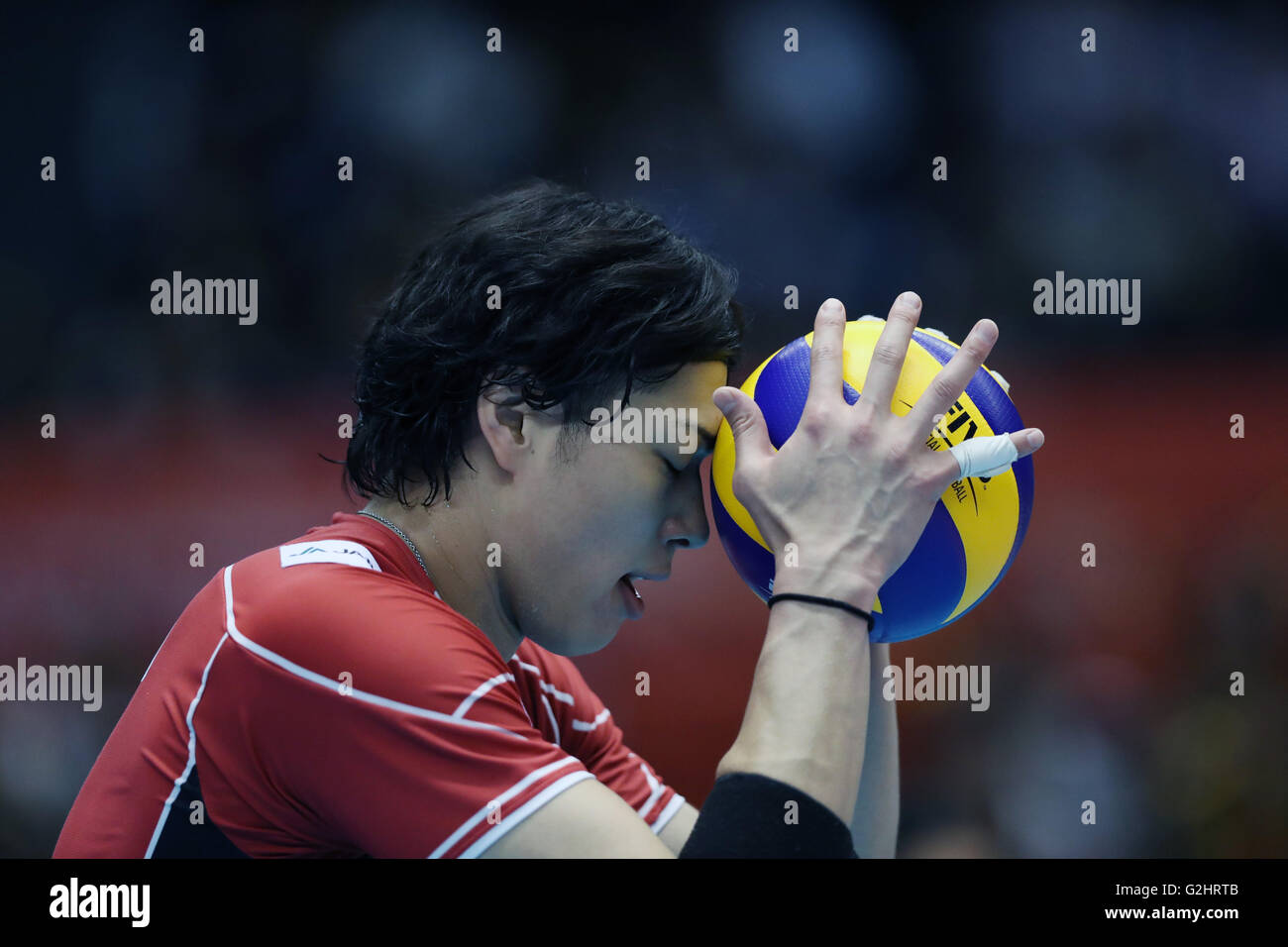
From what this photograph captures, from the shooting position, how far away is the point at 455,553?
2.36 metres

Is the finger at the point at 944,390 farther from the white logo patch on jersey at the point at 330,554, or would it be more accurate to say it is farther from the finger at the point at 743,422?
the white logo patch on jersey at the point at 330,554

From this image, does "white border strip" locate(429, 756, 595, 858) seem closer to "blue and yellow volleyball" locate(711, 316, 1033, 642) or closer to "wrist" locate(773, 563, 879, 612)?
"wrist" locate(773, 563, 879, 612)

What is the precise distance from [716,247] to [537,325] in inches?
147

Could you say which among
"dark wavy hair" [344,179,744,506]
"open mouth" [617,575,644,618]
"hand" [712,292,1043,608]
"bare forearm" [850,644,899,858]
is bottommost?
"bare forearm" [850,644,899,858]

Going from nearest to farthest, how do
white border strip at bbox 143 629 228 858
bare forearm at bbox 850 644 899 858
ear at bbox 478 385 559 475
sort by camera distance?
white border strip at bbox 143 629 228 858
ear at bbox 478 385 559 475
bare forearm at bbox 850 644 899 858

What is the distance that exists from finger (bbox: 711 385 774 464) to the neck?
571 millimetres

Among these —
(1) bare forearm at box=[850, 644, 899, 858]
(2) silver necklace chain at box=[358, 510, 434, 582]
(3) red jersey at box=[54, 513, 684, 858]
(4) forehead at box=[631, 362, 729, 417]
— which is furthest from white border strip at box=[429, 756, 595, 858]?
(1) bare forearm at box=[850, 644, 899, 858]

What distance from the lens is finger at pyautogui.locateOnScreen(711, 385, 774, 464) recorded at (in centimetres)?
218

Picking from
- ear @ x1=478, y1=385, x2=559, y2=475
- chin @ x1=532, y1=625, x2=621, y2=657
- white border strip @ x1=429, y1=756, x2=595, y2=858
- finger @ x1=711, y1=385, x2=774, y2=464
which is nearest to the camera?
white border strip @ x1=429, y1=756, x2=595, y2=858

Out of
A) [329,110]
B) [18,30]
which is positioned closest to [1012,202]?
[329,110]

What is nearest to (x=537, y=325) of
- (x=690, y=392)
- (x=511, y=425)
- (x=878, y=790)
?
(x=511, y=425)

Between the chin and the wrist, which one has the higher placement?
the wrist

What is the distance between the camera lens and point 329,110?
6.89m

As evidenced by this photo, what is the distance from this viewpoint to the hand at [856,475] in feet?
6.64
